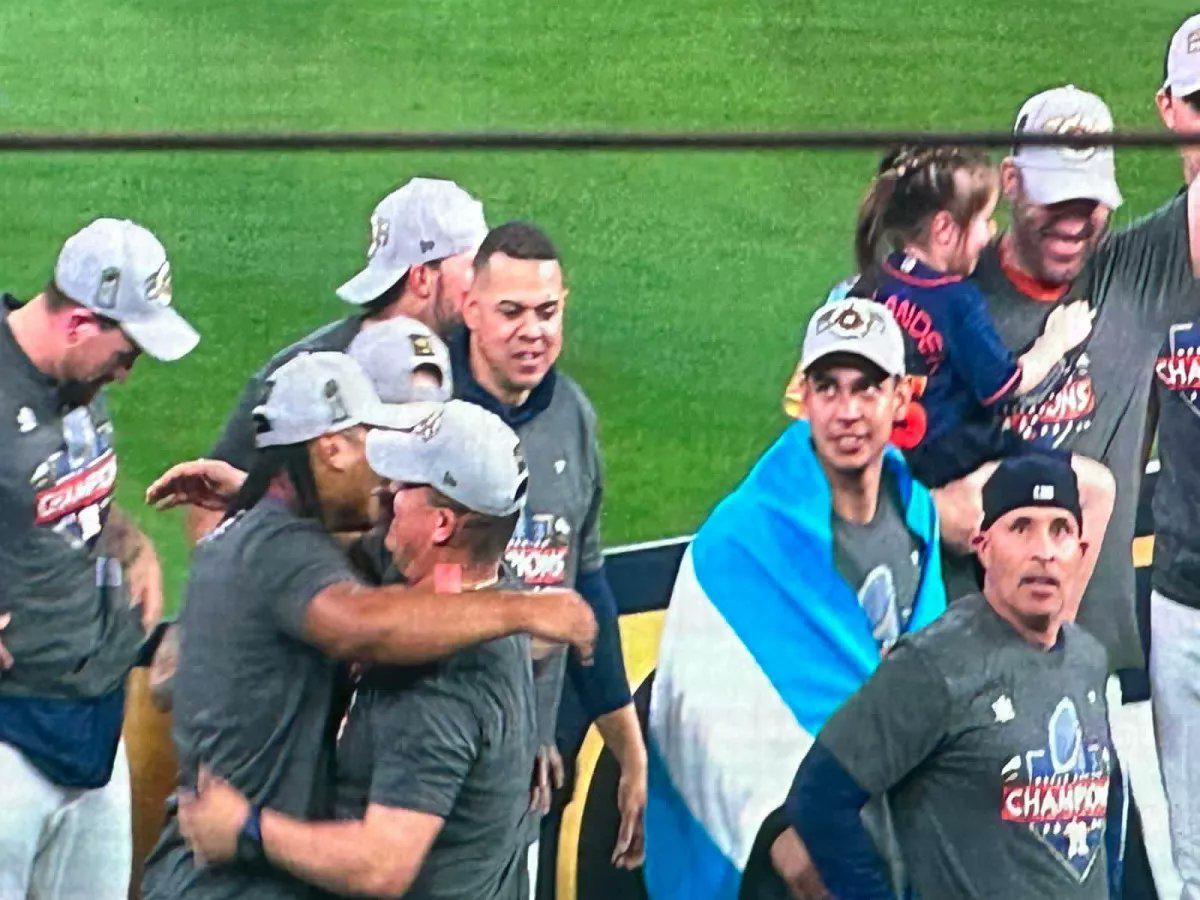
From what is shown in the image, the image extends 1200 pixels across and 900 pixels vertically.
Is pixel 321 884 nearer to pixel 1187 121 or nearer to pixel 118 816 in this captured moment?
pixel 118 816

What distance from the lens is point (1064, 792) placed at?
267 cm

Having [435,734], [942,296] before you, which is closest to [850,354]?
[942,296]

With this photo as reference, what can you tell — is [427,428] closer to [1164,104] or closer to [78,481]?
[78,481]

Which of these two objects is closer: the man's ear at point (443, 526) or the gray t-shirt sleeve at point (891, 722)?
the man's ear at point (443, 526)

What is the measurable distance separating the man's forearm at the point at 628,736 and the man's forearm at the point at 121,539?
0.73 metres

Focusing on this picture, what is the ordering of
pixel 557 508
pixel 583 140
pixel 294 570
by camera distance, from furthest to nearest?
pixel 557 508
pixel 294 570
pixel 583 140

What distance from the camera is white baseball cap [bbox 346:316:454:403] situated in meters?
2.65

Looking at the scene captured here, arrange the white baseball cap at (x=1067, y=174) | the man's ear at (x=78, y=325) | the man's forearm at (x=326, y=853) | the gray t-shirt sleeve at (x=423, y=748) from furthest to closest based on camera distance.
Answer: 1. the white baseball cap at (x=1067, y=174)
2. the man's ear at (x=78, y=325)
3. the man's forearm at (x=326, y=853)
4. the gray t-shirt sleeve at (x=423, y=748)

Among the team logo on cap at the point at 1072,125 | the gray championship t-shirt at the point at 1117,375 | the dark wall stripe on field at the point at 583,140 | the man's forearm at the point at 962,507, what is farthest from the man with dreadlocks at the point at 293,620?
the team logo on cap at the point at 1072,125

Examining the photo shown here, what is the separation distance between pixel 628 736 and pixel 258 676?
58 cm

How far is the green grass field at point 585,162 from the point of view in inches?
109

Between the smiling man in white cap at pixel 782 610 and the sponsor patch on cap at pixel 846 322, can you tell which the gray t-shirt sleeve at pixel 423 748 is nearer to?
the smiling man in white cap at pixel 782 610

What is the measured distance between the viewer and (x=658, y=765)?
109 inches

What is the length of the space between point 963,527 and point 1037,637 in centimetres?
19
